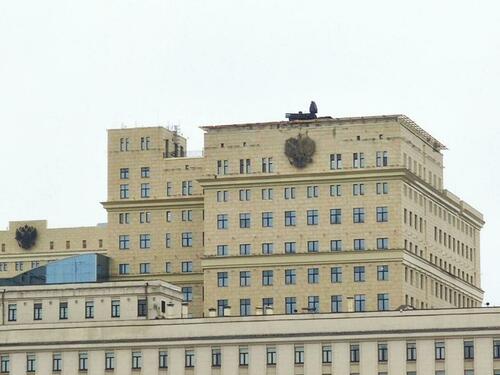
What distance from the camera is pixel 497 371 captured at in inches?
7810

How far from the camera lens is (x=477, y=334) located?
7864 inches

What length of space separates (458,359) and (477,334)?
2.94 metres

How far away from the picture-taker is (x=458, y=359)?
19988 centimetres

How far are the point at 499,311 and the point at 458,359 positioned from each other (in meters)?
5.90

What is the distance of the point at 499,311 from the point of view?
655 ft

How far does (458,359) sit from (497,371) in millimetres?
3913

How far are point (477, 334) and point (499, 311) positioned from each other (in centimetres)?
297
